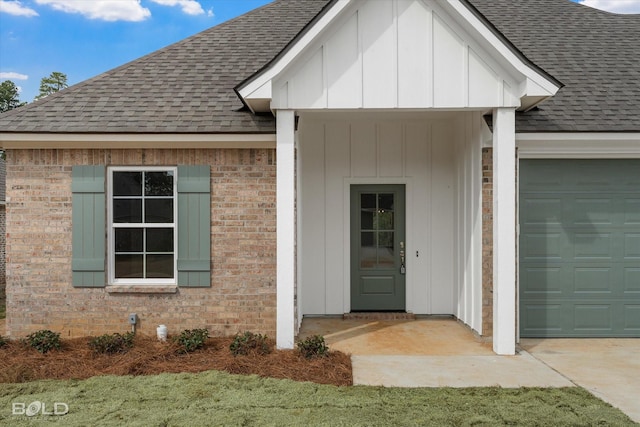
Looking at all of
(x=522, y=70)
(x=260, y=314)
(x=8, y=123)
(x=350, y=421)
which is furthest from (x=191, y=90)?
(x=350, y=421)

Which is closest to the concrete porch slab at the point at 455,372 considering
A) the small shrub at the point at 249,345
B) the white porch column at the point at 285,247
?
the white porch column at the point at 285,247

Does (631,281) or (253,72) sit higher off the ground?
(253,72)

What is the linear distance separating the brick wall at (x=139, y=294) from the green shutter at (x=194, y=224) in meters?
0.10

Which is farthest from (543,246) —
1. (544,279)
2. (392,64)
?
(392,64)

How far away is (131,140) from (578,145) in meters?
6.62

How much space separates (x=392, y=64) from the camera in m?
6.26

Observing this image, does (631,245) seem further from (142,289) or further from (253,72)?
(142,289)

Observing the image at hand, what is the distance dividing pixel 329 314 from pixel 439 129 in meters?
3.90

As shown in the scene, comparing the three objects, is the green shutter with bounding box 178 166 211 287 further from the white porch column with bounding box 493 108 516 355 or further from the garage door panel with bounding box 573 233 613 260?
the garage door panel with bounding box 573 233 613 260

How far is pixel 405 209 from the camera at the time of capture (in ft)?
28.6

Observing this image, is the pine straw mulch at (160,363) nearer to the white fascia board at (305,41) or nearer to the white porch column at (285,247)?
the white porch column at (285,247)

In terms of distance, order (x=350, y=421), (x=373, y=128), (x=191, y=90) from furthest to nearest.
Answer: (x=373, y=128), (x=191, y=90), (x=350, y=421)

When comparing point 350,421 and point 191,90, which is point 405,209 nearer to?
point 191,90

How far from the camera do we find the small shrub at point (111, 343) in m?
6.38
